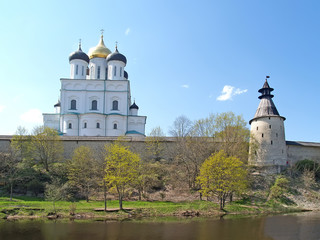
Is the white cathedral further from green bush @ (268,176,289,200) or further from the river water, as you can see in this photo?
the river water

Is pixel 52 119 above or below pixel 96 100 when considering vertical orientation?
below

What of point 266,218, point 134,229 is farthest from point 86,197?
point 266,218

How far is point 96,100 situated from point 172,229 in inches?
1126

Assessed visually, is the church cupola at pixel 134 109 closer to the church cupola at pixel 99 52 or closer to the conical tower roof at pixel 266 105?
the church cupola at pixel 99 52

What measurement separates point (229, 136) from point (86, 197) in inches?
542

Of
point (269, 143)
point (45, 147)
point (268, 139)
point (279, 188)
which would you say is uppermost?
point (268, 139)

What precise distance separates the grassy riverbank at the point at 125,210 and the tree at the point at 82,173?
1.97m

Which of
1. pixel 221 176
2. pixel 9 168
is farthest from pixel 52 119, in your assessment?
pixel 221 176

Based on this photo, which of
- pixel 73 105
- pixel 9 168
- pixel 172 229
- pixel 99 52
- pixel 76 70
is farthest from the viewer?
pixel 99 52

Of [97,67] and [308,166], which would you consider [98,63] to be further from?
[308,166]

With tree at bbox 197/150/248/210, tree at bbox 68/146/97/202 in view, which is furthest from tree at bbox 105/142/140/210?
tree at bbox 197/150/248/210

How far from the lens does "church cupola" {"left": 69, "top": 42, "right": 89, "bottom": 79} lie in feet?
135

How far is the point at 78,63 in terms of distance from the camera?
4134cm

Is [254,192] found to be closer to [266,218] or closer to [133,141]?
[266,218]
